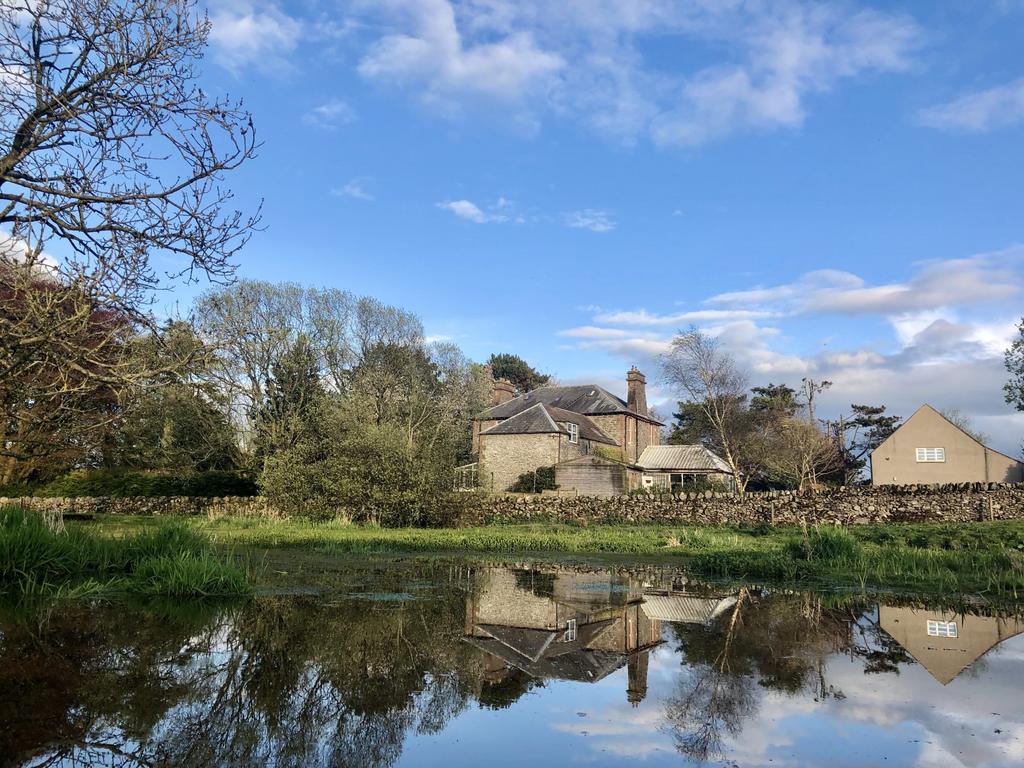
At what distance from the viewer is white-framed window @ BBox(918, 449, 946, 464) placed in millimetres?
46750

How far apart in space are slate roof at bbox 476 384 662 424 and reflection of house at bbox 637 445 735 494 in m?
3.75

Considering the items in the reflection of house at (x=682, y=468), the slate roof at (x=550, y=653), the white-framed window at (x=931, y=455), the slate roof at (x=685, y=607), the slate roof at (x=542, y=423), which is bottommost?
the slate roof at (x=685, y=607)

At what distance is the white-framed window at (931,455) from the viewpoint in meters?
46.8

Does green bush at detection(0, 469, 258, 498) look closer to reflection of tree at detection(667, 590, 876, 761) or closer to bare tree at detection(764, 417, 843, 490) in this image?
reflection of tree at detection(667, 590, 876, 761)

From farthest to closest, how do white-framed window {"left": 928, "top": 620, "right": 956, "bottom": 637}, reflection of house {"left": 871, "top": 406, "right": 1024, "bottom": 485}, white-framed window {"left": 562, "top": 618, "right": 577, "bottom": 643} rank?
reflection of house {"left": 871, "top": 406, "right": 1024, "bottom": 485} → white-framed window {"left": 928, "top": 620, "right": 956, "bottom": 637} → white-framed window {"left": 562, "top": 618, "right": 577, "bottom": 643}

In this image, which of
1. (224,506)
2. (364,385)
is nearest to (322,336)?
(364,385)

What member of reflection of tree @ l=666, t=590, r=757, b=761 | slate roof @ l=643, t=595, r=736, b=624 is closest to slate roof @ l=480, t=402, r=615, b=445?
slate roof @ l=643, t=595, r=736, b=624

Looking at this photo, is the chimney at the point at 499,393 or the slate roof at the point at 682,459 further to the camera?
the chimney at the point at 499,393

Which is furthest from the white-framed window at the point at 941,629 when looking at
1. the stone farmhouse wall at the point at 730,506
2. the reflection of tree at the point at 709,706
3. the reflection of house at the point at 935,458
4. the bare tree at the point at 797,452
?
the bare tree at the point at 797,452

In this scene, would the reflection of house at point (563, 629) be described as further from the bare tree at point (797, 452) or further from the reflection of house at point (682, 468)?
the bare tree at point (797, 452)

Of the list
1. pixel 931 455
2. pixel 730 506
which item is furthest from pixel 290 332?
pixel 931 455

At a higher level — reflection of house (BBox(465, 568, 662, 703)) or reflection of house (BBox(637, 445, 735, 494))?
reflection of house (BBox(637, 445, 735, 494))

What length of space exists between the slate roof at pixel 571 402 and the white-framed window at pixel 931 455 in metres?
19.2

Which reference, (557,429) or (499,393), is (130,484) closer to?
(557,429)
